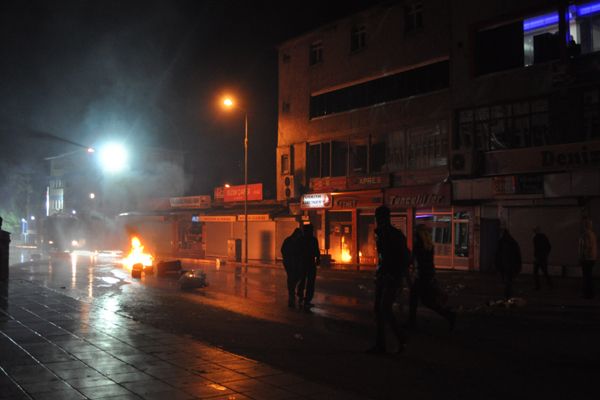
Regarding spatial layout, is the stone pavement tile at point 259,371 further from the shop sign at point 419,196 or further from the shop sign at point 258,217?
the shop sign at point 258,217

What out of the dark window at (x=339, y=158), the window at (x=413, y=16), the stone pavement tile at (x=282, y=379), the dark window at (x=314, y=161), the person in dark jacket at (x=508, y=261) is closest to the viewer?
the stone pavement tile at (x=282, y=379)

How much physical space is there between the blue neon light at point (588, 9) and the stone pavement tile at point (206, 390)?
20010 millimetres

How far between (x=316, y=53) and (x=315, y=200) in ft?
27.5

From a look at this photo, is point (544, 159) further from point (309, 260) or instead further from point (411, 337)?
point (411, 337)

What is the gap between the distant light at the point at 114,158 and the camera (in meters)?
56.9

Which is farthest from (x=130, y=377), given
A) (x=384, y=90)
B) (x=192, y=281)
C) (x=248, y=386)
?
(x=384, y=90)

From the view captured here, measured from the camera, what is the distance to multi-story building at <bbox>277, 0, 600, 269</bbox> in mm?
19641

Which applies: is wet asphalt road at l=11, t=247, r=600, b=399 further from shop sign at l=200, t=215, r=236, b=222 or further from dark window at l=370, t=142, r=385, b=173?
shop sign at l=200, t=215, r=236, b=222

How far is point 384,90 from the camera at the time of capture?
2670 centimetres

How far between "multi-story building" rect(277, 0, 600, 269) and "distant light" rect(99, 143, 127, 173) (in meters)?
30.2

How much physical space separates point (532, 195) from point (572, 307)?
8.88 metres

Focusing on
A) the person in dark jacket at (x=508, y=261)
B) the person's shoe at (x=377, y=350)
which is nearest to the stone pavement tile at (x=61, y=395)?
the person's shoe at (x=377, y=350)

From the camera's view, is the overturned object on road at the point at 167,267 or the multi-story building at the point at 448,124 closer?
the overturned object on road at the point at 167,267

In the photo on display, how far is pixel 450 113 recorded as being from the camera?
23.5 m
